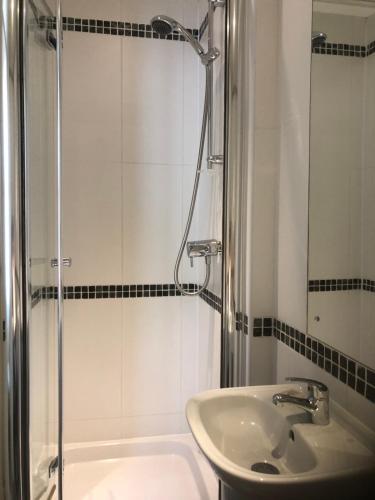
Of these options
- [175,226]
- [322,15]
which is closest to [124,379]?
[175,226]

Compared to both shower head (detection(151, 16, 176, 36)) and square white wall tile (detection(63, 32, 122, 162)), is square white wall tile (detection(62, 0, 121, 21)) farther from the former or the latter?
shower head (detection(151, 16, 176, 36))

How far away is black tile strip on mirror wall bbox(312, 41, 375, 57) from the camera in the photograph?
0.89 m

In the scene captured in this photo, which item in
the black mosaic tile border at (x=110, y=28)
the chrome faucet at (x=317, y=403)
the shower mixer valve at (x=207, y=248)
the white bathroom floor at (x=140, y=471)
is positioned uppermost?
the black mosaic tile border at (x=110, y=28)

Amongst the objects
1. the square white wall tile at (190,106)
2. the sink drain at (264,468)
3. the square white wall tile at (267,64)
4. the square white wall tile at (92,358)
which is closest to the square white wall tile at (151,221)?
the square white wall tile at (190,106)

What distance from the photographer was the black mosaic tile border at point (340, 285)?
35.2 inches

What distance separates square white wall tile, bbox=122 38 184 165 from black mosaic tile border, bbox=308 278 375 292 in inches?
44.9

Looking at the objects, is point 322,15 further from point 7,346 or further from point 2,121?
point 7,346

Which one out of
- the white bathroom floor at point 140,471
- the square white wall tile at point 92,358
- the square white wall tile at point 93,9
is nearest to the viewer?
the white bathroom floor at point 140,471

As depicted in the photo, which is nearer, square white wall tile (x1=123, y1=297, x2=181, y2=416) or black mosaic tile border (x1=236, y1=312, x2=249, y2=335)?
black mosaic tile border (x1=236, y1=312, x2=249, y2=335)

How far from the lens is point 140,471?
1.88m

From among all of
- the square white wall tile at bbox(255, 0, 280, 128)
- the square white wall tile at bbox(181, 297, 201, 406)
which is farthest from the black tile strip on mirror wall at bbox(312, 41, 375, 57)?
the square white wall tile at bbox(181, 297, 201, 406)

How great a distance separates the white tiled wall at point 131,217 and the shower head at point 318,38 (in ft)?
2.82

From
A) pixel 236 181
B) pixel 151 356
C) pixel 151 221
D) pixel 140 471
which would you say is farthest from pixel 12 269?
pixel 140 471

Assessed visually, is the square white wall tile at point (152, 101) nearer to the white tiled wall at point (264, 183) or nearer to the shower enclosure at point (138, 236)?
the shower enclosure at point (138, 236)
